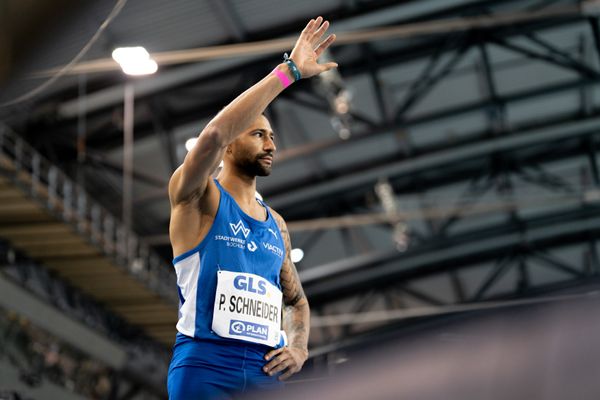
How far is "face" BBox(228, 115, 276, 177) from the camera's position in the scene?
3303 millimetres

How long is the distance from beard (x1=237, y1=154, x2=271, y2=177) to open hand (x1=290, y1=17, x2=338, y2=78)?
0.42 metres

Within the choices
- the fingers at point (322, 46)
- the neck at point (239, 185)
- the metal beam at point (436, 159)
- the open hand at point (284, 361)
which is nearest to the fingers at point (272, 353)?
the open hand at point (284, 361)

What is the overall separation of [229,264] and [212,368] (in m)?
0.37

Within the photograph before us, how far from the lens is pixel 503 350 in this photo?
1.05 m

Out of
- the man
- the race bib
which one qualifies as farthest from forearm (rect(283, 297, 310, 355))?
the race bib

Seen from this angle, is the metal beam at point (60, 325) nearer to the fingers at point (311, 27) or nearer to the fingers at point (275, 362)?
the fingers at point (275, 362)

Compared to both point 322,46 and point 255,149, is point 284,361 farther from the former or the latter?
point 322,46

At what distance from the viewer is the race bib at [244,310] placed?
9.93ft

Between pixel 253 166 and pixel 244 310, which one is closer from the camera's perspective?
pixel 244 310

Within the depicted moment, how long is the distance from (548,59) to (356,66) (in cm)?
327

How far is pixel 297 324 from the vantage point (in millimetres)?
3516

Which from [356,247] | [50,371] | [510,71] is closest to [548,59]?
[510,71]

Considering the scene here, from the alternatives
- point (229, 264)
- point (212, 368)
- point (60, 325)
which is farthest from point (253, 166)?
point (60, 325)

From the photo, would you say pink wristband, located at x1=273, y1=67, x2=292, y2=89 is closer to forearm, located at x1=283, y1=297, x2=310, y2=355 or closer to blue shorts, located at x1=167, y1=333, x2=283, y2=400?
blue shorts, located at x1=167, y1=333, x2=283, y2=400
